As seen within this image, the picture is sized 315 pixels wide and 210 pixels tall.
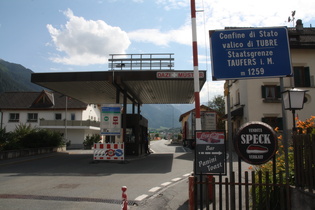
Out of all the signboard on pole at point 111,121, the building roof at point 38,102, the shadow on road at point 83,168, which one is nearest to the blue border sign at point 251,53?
the shadow on road at point 83,168

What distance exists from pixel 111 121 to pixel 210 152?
1150 centimetres

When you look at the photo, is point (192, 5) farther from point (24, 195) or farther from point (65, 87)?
point (65, 87)

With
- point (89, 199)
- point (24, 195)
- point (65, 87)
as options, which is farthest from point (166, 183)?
point (65, 87)

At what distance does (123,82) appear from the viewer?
62.3ft

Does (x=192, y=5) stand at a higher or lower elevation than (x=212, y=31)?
higher

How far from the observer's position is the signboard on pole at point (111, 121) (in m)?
17.1

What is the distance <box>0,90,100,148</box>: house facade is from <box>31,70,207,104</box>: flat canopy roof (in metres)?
23.4

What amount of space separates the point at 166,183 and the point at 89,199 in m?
3.43

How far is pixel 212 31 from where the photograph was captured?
245 inches

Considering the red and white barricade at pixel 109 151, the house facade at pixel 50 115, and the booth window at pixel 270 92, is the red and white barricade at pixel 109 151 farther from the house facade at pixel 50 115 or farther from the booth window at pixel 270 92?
the house facade at pixel 50 115

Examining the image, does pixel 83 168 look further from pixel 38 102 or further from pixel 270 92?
pixel 38 102

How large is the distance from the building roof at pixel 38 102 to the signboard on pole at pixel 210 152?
1680 inches

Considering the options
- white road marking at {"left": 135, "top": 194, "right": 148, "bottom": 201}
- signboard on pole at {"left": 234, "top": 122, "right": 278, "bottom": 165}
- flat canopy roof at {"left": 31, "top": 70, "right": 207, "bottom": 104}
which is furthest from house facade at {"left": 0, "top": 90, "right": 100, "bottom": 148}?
signboard on pole at {"left": 234, "top": 122, "right": 278, "bottom": 165}

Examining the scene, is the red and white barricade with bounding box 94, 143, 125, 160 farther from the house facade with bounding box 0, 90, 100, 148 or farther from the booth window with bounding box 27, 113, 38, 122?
the booth window with bounding box 27, 113, 38, 122
